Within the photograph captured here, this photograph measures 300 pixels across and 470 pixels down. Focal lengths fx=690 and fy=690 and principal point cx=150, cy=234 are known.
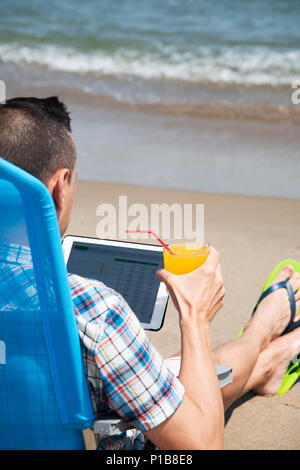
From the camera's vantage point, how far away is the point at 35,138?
1.62 metres

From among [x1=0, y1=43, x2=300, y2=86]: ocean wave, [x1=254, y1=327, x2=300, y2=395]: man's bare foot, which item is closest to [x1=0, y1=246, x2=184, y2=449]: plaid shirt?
[x1=254, y1=327, x2=300, y2=395]: man's bare foot

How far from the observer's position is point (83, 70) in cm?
896

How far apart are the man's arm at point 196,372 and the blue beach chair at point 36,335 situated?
15 centimetres

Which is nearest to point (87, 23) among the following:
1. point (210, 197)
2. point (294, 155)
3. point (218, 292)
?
point (294, 155)

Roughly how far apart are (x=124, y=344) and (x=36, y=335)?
20 centimetres

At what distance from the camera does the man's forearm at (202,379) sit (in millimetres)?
1659

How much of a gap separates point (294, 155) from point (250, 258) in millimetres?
1976

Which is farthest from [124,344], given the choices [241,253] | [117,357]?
[241,253]

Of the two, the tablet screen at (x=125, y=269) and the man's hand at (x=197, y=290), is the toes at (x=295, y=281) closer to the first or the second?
the tablet screen at (x=125, y=269)

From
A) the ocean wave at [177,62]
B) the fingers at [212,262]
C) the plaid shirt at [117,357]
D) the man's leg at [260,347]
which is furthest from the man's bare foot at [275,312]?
the ocean wave at [177,62]

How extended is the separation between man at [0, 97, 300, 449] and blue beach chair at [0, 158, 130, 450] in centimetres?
5

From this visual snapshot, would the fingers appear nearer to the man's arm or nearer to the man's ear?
the man's arm

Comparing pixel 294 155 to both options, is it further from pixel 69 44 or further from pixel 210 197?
pixel 69 44

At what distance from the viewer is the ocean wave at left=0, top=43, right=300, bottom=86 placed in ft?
27.6
